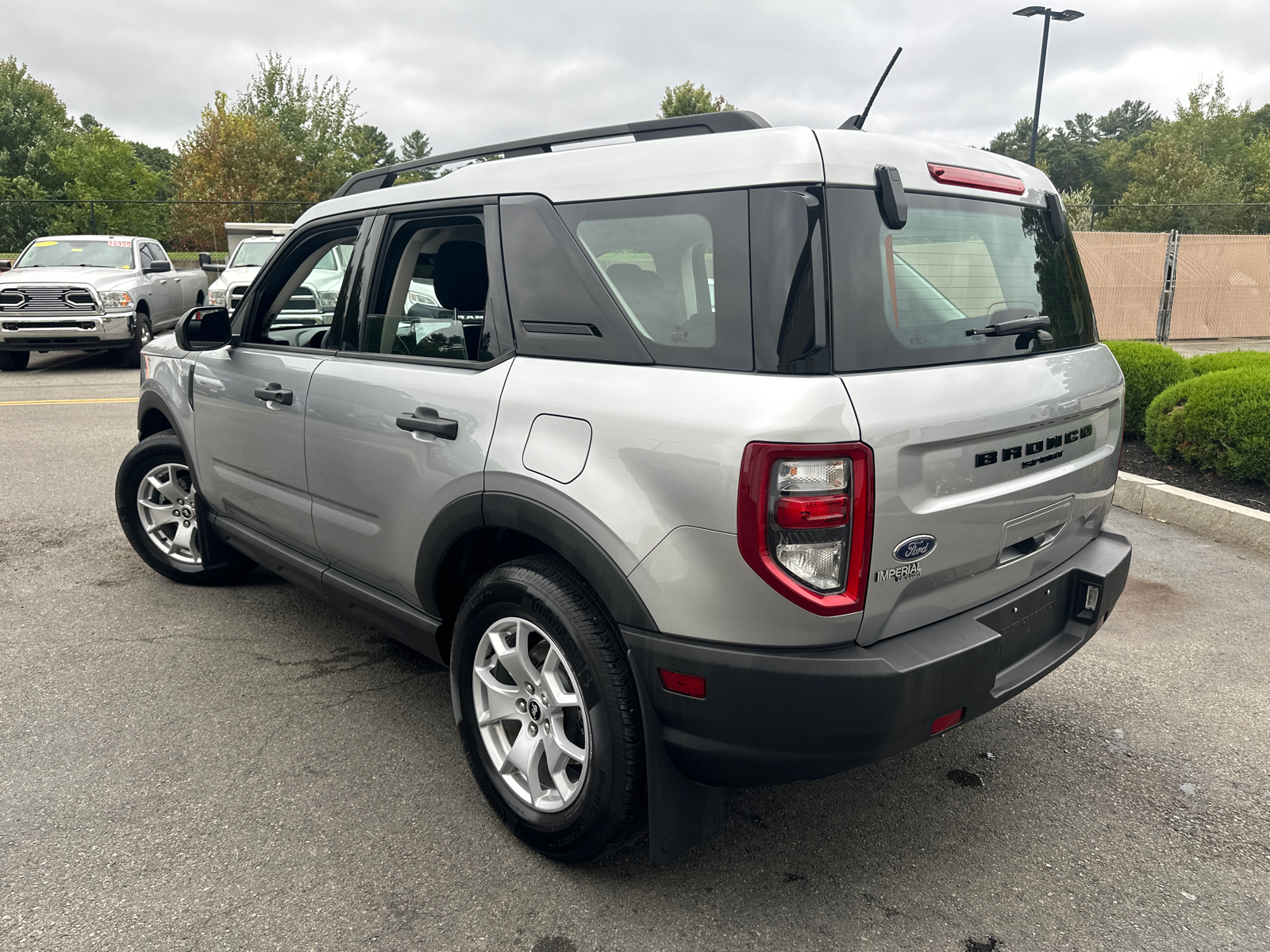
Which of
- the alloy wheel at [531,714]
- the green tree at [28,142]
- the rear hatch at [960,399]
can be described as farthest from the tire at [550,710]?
the green tree at [28,142]

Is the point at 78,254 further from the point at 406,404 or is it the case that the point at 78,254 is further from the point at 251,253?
the point at 406,404

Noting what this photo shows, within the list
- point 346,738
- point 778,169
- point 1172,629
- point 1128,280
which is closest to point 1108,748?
point 1172,629

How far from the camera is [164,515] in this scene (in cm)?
468

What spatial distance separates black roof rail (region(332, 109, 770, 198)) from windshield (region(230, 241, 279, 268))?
14355mm

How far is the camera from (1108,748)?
3230 millimetres

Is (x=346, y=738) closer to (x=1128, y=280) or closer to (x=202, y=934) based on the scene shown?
(x=202, y=934)

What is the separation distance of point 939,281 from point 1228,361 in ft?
22.1

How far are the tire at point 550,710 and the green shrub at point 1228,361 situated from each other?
22.3ft

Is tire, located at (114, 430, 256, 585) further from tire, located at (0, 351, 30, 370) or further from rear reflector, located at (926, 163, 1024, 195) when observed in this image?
tire, located at (0, 351, 30, 370)

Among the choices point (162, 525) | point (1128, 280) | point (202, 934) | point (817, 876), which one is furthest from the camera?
point (1128, 280)

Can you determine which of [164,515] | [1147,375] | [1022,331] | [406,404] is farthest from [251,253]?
[1022,331]

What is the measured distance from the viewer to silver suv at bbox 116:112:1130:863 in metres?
2.06

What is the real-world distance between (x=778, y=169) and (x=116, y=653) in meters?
3.41

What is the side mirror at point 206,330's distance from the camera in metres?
3.99
